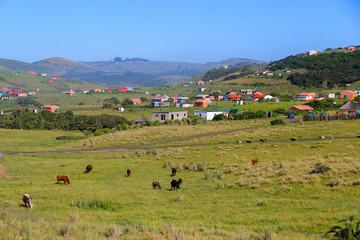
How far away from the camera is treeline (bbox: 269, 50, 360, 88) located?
475ft

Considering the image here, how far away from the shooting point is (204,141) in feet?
156

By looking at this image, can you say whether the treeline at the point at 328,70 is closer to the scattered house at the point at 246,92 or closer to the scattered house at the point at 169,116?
the scattered house at the point at 246,92

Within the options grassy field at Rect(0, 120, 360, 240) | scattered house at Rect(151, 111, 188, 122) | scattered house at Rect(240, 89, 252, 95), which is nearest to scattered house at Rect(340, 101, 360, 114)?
scattered house at Rect(151, 111, 188, 122)

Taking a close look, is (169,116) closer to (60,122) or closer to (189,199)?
(60,122)

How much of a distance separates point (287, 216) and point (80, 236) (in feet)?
23.7

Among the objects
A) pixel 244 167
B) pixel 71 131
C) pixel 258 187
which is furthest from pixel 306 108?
pixel 258 187

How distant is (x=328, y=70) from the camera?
15975cm

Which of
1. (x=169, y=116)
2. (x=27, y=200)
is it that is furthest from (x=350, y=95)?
(x=27, y=200)

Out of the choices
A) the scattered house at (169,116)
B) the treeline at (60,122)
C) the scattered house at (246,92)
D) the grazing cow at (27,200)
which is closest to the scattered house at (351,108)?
the scattered house at (169,116)

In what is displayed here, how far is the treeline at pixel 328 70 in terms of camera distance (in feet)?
475

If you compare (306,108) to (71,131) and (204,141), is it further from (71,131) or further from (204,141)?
(71,131)

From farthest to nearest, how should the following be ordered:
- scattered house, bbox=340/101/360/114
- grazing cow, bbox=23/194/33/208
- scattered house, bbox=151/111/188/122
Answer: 1. scattered house, bbox=151/111/188/122
2. scattered house, bbox=340/101/360/114
3. grazing cow, bbox=23/194/33/208

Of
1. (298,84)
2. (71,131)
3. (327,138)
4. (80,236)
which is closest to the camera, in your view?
(80,236)

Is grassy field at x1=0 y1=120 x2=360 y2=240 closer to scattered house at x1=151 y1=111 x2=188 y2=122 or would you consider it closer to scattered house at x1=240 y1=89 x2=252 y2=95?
scattered house at x1=151 y1=111 x2=188 y2=122
